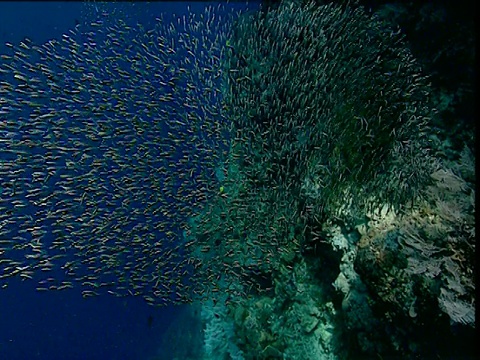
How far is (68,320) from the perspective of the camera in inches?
1073

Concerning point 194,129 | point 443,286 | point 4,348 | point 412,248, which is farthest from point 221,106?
point 4,348

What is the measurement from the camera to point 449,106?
221 inches

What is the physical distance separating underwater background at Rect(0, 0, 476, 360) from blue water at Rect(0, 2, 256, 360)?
3.41 metres

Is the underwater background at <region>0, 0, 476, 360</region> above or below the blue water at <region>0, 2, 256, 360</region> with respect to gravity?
above

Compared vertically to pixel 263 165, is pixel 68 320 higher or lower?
lower

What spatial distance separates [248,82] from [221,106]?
0.97 metres

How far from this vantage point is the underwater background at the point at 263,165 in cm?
483

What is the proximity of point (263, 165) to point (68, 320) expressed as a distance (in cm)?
2612

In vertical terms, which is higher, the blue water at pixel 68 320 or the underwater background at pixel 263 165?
the underwater background at pixel 263 165

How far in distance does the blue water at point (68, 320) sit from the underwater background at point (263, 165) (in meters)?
3.41

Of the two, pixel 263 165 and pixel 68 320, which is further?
pixel 68 320

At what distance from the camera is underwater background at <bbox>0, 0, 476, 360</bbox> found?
483 cm

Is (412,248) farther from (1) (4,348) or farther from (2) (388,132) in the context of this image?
(1) (4,348)

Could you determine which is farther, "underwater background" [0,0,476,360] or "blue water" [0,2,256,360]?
"blue water" [0,2,256,360]
